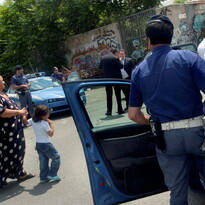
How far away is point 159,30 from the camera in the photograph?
91.4 inches

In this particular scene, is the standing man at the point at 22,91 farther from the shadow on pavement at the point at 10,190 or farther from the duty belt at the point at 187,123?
the duty belt at the point at 187,123

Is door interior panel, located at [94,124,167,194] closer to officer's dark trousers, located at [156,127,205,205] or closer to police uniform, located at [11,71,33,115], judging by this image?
officer's dark trousers, located at [156,127,205,205]

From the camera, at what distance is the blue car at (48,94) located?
32.1ft

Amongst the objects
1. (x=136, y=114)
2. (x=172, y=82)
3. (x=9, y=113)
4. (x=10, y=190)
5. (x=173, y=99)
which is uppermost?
(x=172, y=82)

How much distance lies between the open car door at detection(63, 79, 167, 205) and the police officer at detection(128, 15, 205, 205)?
527 millimetres

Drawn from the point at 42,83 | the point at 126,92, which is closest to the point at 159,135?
the point at 126,92

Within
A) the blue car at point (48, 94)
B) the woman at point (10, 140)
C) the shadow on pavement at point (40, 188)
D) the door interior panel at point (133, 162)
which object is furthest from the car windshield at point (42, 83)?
the door interior panel at point (133, 162)

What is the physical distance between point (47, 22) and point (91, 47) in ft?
11.0

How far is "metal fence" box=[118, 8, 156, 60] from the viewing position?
15820mm

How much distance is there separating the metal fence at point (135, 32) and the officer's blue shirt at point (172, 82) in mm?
13706

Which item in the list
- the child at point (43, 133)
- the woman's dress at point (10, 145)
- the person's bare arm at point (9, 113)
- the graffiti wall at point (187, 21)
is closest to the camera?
the person's bare arm at point (9, 113)

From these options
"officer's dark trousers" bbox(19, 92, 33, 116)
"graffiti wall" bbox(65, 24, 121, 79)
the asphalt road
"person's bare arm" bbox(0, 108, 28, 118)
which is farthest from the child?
"graffiti wall" bbox(65, 24, 121, 79)

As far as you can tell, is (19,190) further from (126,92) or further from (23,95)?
(23,95)

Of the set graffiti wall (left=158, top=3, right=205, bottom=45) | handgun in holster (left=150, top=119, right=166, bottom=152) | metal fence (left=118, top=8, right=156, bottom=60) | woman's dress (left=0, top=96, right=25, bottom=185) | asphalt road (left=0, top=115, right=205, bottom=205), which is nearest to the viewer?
handgun in holster (left=150, top=119, right=166, bottom=152)
